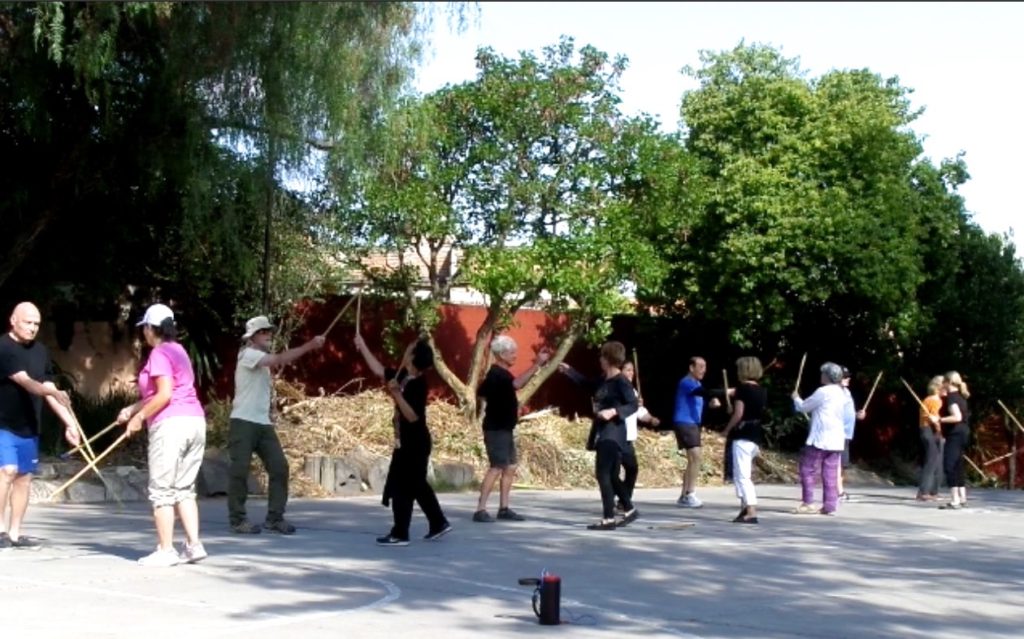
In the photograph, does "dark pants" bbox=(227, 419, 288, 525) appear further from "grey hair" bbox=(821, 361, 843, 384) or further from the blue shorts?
"grey hair" bbox=(821, 361, 843, 384)

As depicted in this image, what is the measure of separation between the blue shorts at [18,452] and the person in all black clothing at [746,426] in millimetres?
7320

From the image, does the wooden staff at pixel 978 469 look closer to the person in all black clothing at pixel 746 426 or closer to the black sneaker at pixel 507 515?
the person in all black clothing at pixel 746 426

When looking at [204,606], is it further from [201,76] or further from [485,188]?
[485,188]

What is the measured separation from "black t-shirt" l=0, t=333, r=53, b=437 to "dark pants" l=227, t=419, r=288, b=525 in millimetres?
1839

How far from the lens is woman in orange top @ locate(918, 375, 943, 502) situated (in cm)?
2047

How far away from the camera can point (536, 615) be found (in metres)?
9.18

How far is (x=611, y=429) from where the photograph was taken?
571 inches

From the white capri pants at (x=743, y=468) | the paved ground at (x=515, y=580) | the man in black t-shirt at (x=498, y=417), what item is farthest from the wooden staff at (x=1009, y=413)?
the man in black t-shirt at (x=498, y=417)

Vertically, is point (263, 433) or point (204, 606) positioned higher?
point (263, 433)

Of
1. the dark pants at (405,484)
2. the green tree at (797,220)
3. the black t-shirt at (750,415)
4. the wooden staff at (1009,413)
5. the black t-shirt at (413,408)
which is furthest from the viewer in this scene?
the wooden staff at (1009,413)

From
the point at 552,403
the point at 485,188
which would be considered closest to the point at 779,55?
the point at 552,403

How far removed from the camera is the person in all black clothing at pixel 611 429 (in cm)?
1442

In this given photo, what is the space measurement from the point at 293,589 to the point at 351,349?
15.2 metres

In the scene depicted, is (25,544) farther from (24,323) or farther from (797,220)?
(797,220)
